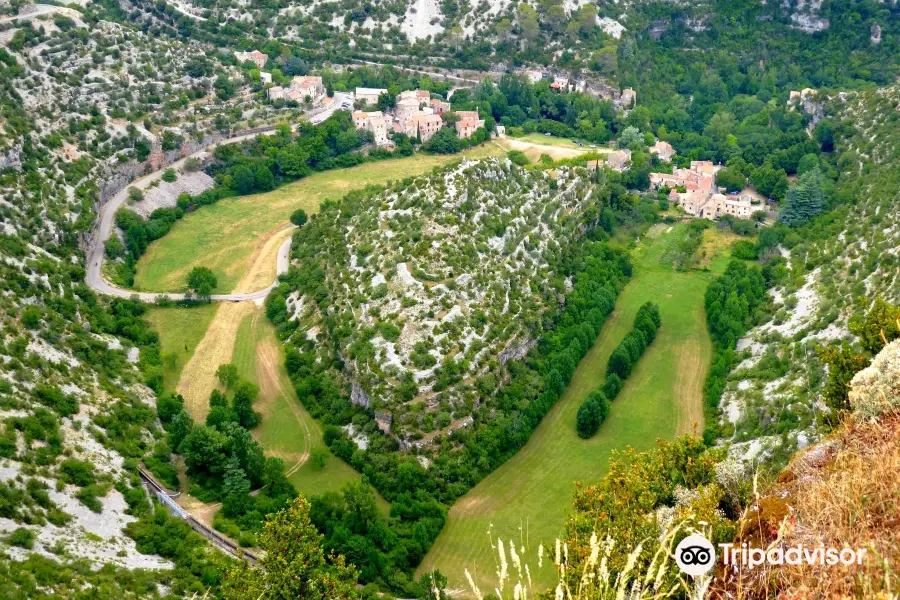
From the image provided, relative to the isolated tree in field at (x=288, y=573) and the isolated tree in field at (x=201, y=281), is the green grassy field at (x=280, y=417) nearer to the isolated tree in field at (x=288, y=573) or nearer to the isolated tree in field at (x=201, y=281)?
the isolated tree in field at (x=201, y=281)

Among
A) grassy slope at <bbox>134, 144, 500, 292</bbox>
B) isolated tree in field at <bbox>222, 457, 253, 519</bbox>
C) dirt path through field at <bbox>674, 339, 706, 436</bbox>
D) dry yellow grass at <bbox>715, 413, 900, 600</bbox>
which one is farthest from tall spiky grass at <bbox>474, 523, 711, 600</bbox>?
grassy slope at <bbox>134, 144, 500, 292</bbox>

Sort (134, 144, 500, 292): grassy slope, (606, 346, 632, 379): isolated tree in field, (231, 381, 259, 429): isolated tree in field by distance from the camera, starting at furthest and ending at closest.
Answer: (134, 144, 500, 292): grassy slope < (606, 346, 632, 379): isolated tree in field < (231, 381, 259, 429): isolated tree in field

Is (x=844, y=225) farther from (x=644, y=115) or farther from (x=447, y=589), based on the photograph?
(x=447, y=589)

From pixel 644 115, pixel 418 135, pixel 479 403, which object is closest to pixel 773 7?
pixel 644 115

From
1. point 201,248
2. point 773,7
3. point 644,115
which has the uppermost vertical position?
point 773,7

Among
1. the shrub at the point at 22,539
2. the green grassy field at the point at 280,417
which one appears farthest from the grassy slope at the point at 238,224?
the shrub at the point at 22,539

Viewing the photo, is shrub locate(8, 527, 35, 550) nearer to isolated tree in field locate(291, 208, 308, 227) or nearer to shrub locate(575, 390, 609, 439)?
shrub locate(575, 390, 609, 439)
